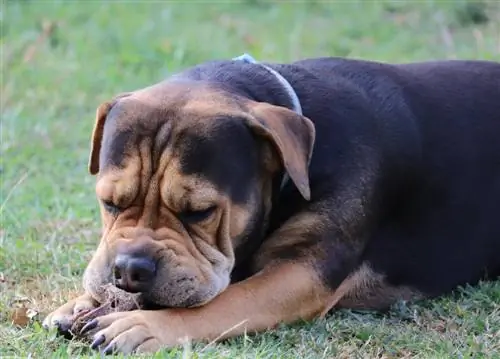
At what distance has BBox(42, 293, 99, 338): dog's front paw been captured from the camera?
455cm

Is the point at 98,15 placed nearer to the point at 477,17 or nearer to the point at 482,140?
the point at 477,17

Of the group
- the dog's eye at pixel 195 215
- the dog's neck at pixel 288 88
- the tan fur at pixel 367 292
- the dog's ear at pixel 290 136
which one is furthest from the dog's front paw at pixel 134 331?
the dog's neck at pixel 288 88

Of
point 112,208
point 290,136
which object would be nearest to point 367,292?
point 290,136

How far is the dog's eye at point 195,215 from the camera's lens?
4.50 metres

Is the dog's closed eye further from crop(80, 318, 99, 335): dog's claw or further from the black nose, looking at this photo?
crop(80, 318, 99, 335): dog's claw

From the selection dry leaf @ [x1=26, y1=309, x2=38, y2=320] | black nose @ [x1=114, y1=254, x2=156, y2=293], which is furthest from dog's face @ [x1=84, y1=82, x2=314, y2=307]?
dry leaf @ [x1=26, y1=309, x2=38, y2=320]

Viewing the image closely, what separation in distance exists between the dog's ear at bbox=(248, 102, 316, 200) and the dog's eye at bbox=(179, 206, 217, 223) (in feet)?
1.13

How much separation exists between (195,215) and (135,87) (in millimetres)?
5022

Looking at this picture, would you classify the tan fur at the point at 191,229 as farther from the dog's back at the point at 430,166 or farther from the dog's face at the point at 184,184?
the dog's back at the point at 430,166

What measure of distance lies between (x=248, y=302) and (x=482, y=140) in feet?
4.90

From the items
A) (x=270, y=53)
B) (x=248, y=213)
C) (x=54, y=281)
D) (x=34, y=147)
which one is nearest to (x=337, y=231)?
(x=248, y=213)

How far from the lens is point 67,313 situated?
15.4 feet

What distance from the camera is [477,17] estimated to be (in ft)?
37.7

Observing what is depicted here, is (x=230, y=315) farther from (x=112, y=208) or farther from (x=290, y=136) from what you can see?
(x=290, y=136)
